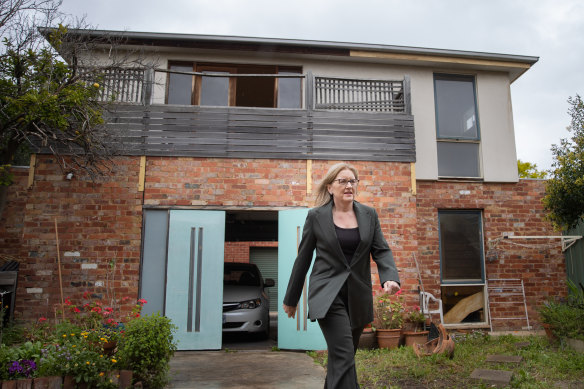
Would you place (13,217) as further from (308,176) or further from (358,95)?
(358,95)

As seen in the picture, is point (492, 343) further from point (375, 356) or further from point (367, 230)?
point (367, 230)

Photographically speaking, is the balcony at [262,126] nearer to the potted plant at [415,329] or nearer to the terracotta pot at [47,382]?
the potted plant at [415,329]

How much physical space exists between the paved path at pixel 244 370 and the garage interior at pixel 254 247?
77 cm

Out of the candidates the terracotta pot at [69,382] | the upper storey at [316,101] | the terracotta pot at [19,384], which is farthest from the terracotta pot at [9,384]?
the upper storey at [316,101]

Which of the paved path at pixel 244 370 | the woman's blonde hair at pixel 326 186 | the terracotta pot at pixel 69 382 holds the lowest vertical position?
the paved path at pixel 244 370

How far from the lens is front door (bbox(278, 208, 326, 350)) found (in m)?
6.97

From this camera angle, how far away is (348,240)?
3.04m

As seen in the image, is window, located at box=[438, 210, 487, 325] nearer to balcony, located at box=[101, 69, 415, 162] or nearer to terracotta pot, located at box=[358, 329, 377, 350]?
balcony, located at box=[101, 69, 415, 162]

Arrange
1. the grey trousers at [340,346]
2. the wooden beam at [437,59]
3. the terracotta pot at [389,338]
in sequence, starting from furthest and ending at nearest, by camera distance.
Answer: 1. the wooden beam at [437,59]
2. the terracotta pot at [389,338]
3. the grey trousers at [340,346]

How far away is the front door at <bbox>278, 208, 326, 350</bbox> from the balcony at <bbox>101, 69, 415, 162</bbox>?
118cm

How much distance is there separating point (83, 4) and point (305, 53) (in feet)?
13.5

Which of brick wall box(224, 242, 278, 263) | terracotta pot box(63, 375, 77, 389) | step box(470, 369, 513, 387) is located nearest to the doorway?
step box(470, 369, 513, 387)

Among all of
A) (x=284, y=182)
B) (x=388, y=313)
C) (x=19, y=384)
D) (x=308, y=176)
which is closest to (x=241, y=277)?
(x=284, y=182)

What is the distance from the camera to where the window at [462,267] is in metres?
8.70
